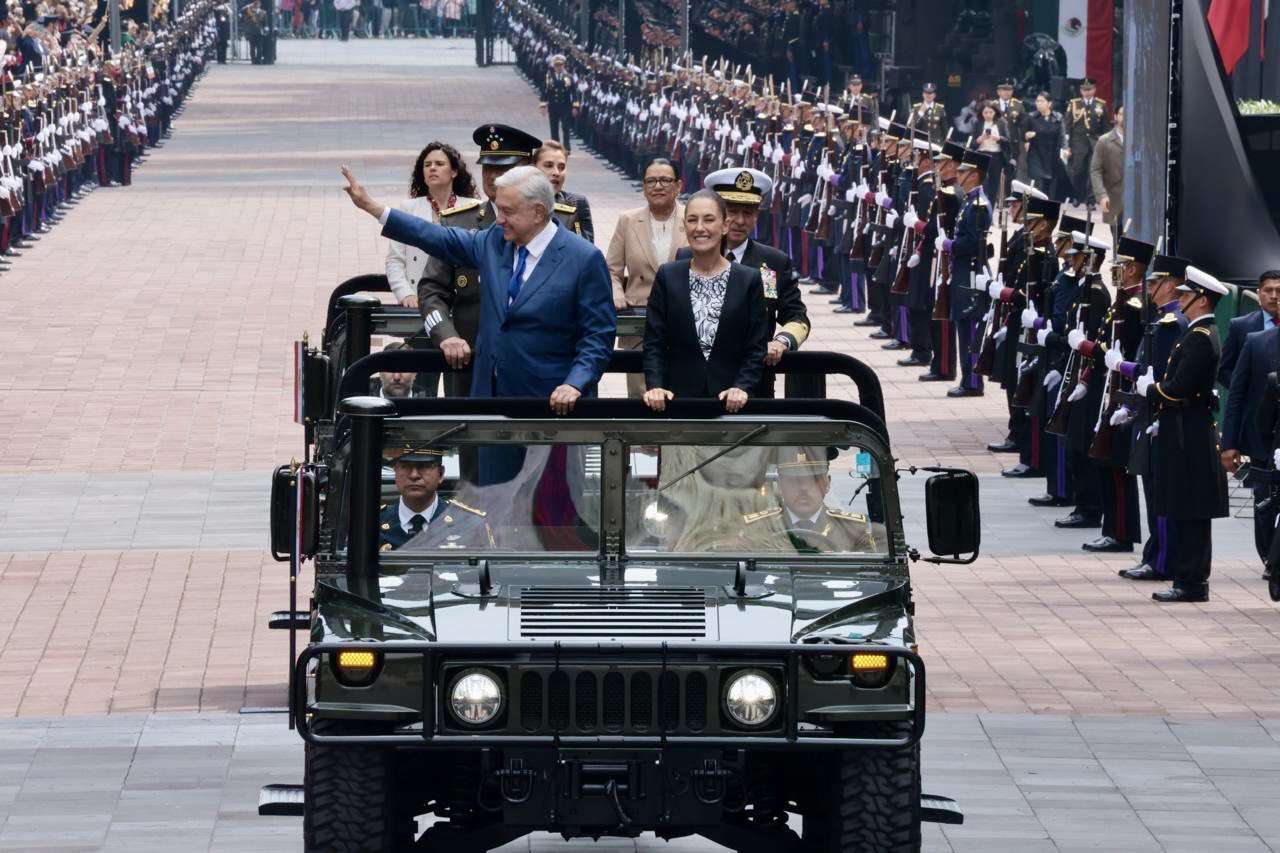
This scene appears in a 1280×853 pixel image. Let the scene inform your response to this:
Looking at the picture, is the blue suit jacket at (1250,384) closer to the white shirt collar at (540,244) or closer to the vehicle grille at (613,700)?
the white shirt collar at (540,244)

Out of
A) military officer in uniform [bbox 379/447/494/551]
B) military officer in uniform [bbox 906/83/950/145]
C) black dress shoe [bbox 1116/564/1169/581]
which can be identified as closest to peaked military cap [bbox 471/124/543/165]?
military officer in uniform [bbox 379/447/494/551]

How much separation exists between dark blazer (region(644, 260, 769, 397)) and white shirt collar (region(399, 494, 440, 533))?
1377mm

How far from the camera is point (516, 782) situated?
6.57 m

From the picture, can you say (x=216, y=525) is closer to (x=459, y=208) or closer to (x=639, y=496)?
(x=459, y=208)

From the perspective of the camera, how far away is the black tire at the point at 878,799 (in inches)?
262

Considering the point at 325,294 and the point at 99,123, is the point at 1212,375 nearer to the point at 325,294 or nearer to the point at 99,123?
the point at 325,294

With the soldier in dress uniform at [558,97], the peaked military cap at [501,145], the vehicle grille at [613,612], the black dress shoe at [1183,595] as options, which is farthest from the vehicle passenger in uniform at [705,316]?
the soldier in dress uniform at [558,97]

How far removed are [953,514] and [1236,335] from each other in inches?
296

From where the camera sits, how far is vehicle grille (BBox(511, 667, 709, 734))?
6.53 metres

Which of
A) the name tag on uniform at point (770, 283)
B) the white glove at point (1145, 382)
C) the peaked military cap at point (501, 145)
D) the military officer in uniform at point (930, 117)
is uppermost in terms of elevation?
the peaked military cap at point (501, 145)

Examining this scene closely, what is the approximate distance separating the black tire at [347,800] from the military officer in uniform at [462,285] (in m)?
1.85

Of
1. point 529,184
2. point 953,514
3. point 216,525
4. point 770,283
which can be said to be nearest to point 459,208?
point 770,283

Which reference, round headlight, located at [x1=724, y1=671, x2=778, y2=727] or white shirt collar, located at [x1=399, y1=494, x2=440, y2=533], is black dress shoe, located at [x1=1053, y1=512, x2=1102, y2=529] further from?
round headlight, located at [x1=724, y1=671, x2=778, y2=727]

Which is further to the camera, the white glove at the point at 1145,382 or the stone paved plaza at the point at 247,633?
the white glove at the point at 1145,382
